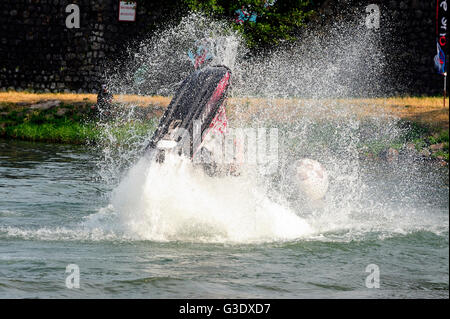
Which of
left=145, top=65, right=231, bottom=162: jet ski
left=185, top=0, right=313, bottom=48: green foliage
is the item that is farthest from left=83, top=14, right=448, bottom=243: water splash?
left=185, top=0, right=313, bottom=48: green foliage

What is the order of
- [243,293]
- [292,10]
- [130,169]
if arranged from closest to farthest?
[243,293] → [130,169] → [292,10]

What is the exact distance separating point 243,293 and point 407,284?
1.51 metres

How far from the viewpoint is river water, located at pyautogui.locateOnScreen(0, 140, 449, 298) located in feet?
23.7

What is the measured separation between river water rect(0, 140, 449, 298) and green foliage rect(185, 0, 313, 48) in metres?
8.25

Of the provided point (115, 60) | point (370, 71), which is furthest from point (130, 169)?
point (115, 60)

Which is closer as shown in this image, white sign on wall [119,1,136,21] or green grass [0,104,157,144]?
green grass [0,104,157,144]

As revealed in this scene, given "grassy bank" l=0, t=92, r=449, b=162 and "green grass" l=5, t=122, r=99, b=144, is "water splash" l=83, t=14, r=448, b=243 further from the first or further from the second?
"green grass" l=5, t=122, r=99, b=144

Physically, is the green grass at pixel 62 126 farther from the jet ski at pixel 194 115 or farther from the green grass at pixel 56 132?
the jet ski at pixel 194 115

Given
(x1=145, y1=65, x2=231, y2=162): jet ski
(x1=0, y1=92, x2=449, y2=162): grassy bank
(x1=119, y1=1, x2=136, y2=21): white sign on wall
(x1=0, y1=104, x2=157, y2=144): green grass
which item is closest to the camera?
(x1=145, y1=65, x2=231, y2=162): jet ski

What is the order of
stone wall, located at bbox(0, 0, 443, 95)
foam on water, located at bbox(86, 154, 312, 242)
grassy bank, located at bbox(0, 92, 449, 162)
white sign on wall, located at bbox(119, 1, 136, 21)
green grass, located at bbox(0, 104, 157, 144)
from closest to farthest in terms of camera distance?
1. foam on water, located at bbox(86, 154, 312, 242)
2. grassy bank, located at bbox(0, 92, 449, 162)
3. green grass, located at bbox(0, 104, 157, 144)
4. white sign on wall, located at bbox(119, 1, 136, 21)
5. stone wall, located at bbox(0, 0, 443, 95)

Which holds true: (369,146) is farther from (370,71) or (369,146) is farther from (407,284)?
(407,284)

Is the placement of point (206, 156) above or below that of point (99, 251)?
above

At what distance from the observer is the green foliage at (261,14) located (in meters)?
19.3

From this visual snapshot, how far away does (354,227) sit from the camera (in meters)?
9.62
